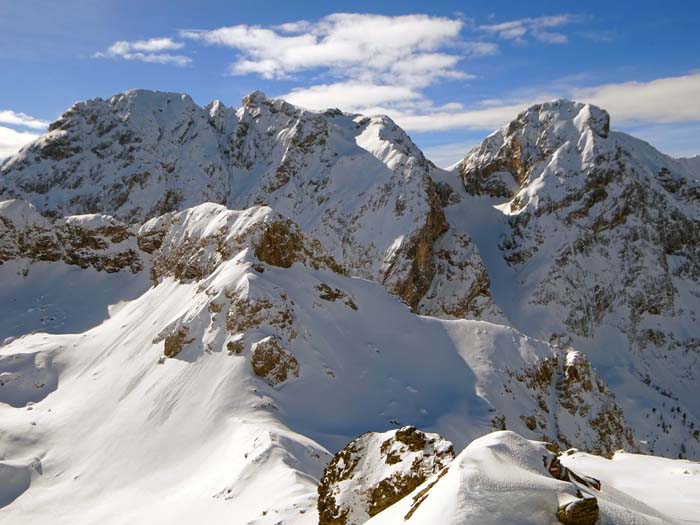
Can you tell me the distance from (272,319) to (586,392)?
27.9 meters

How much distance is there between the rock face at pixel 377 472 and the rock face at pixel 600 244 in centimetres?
8365

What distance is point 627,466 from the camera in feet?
79.0

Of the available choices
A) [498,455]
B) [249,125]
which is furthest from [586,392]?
[249,125]

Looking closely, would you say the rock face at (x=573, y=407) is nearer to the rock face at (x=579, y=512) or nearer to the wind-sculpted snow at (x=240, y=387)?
the wind-sculpted snow at (x=240, y=387)

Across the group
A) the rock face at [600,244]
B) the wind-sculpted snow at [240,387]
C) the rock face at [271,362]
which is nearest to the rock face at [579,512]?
the wind-sculpted snow at [240,387]

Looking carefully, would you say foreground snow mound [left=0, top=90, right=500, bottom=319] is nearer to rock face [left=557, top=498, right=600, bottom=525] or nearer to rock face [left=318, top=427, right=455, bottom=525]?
rock face [left=318, top=427, right=455, bottom=525]

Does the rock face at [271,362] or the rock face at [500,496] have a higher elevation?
the rock face at [500,496]

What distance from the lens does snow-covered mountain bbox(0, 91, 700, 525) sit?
23781 mm

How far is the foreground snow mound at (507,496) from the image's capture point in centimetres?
1032

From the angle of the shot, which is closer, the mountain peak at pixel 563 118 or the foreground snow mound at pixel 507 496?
the foreground snow mound at pixel 507 496

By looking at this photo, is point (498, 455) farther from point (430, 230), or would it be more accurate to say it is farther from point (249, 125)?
point (249, 125)

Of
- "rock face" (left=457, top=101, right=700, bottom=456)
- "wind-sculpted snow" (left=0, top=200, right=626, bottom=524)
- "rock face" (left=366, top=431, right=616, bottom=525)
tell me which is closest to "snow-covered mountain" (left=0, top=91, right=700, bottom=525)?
"rock face" (left=366, top=431, right=616, bottom=525)

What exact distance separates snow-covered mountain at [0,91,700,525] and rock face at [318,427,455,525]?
0.08 meters

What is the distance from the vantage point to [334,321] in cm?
4856
